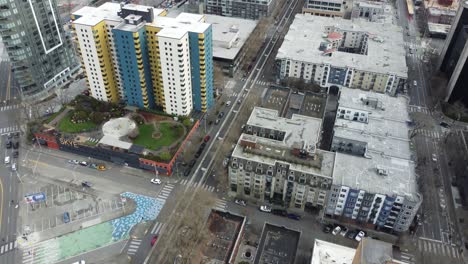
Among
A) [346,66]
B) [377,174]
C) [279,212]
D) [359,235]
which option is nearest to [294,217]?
[279,212]

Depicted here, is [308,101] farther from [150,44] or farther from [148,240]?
[148,240]

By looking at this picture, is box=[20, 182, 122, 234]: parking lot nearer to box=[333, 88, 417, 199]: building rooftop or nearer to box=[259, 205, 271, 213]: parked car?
box=[259, 205, 271, 213]: parked car

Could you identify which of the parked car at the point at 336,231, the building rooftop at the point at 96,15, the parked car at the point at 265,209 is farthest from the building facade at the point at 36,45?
the parked car at the point at 336,231

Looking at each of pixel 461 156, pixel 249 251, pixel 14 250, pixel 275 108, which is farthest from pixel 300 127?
pixel 14 250

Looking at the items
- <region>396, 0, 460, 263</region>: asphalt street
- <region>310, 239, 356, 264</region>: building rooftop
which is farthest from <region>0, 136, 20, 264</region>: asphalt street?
<region>396, 0, 460, 263</region>: asphalt street

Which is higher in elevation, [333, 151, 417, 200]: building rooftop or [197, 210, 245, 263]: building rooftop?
[333, 151, 417, 200]: building rooftop

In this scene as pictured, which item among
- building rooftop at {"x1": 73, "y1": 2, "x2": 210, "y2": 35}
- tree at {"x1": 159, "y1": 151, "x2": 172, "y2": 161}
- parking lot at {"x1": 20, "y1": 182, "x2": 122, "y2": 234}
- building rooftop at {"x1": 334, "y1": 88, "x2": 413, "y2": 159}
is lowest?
parking lot at {"x1": 20, "y1": 182, "x2": 122, "y2": 234}

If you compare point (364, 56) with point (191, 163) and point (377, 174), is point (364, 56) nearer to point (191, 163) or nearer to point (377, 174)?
point (377, 174)
